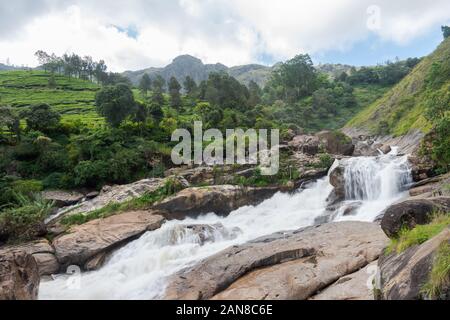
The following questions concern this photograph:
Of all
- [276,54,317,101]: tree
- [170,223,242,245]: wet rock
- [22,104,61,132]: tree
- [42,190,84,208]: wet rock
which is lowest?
[170,223,242,245]: wet rock

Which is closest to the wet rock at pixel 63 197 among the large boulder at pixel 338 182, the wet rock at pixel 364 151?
the large boulder at pixel 338 182

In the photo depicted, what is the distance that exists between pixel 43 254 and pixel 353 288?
15.4 m

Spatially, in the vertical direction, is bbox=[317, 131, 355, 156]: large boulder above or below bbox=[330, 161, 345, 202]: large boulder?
above

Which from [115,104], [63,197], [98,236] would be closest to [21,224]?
[98,236]

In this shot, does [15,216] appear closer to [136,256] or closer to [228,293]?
[136,256]

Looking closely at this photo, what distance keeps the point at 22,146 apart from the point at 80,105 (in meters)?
A: 35.5

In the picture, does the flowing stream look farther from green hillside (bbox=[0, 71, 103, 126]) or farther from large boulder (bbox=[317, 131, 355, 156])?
green hillside (bbox=[0, 71, 103, 126])

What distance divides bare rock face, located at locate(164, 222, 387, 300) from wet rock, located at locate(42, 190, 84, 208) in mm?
15517

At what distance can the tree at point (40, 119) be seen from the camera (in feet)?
112

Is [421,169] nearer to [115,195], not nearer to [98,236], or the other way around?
[98,236]

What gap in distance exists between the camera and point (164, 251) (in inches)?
661

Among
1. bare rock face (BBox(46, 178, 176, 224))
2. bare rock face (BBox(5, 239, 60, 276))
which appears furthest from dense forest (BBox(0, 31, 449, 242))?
bare rock face (BBox(46, 178, 176, 224))

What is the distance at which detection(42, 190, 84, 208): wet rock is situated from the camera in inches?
992
